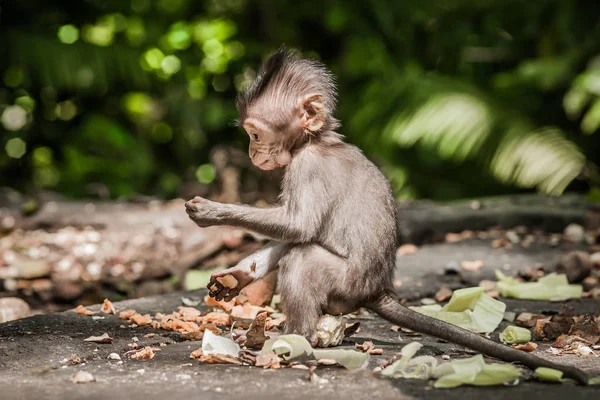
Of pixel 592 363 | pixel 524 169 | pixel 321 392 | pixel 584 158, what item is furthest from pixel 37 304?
pixel 584 158

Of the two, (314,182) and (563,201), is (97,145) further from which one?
(314,182)

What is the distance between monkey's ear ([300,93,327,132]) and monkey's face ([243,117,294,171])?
9 centimetres

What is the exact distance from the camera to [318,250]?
9.43 feet

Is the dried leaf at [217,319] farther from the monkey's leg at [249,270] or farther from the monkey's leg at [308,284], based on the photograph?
the monkey's leg at [308,284]

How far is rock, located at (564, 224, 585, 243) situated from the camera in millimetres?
5301

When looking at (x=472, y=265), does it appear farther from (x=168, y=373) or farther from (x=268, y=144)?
(x=168, y=373)

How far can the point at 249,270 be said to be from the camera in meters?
2.95

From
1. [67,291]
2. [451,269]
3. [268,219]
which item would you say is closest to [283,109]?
[268,219]

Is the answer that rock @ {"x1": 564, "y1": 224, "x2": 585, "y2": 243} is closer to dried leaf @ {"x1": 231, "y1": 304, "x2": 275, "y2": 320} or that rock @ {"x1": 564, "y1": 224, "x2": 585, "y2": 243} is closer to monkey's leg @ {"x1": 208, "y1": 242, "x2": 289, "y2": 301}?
dried leaf @ {"x1": 231, "y1": 304, "x2": 275, "y2": 320}

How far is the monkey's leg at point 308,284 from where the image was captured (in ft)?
9.18

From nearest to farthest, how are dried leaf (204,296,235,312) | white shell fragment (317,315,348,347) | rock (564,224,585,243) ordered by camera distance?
white shell fragment (317,315,348,347), dried leaf (204,296,235,312), rock (564,224,585,243)

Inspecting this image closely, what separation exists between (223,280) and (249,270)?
11cm

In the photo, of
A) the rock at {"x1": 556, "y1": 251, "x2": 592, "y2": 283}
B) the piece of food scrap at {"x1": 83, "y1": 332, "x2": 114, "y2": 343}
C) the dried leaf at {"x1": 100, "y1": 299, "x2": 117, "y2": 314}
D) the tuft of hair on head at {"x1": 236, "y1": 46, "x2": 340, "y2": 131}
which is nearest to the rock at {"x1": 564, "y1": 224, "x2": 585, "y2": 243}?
the rock at {"x1": 556, "y1": 251, "x2": 592, "y2": 283}

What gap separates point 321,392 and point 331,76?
1.43 meters
